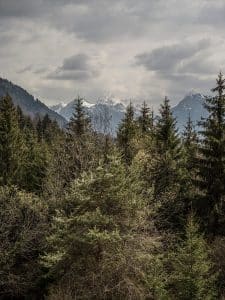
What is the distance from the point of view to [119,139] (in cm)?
4531

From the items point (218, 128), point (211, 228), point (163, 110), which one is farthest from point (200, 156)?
point (163, 110)

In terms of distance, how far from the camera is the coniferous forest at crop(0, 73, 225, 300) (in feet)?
76.4

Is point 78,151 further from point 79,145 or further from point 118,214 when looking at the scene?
point 118,214

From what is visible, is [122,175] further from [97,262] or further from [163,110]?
[163,110]

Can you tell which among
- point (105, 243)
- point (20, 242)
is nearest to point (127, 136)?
point (20, 242)

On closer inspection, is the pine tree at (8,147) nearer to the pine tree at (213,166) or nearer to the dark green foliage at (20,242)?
the dark green foliage at (20,242)

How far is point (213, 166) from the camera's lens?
109 ft

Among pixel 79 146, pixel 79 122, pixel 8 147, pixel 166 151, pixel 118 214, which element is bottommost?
pixel 118 214

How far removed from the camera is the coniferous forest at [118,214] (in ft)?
76.4

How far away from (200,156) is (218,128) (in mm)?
2299

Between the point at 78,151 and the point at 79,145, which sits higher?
the point at 79,145

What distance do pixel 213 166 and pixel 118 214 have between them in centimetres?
1145

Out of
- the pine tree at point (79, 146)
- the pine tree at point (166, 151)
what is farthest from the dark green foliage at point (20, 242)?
the pine tree at point (166, 151)

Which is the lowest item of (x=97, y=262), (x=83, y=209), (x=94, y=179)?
(x=97, y=262)
